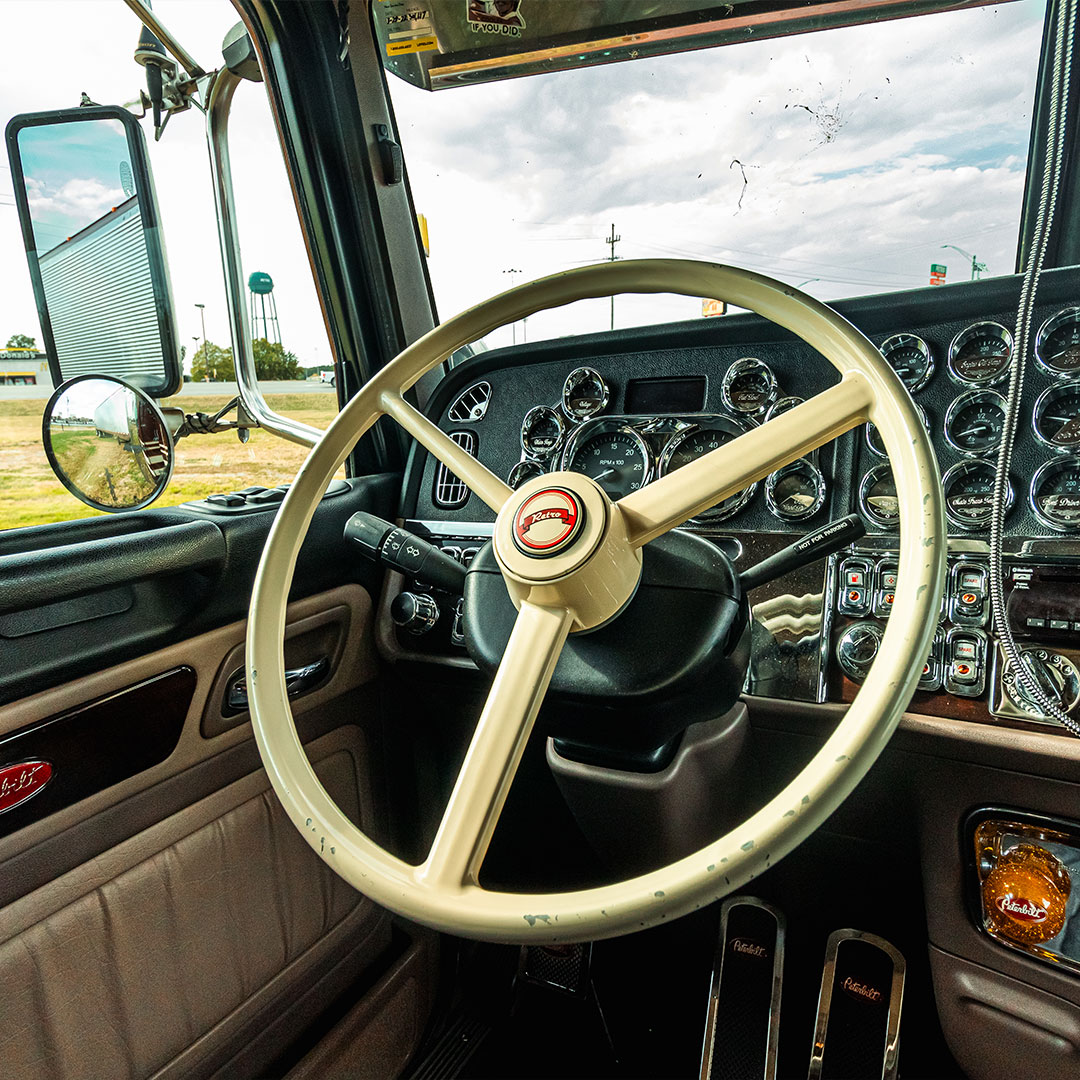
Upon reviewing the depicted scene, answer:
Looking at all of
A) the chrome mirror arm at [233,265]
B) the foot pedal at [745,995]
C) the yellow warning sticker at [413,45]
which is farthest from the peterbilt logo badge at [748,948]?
the yellow warning sticker at [413,45]

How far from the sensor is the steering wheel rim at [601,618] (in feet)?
2.01

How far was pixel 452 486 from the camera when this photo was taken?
1716mm

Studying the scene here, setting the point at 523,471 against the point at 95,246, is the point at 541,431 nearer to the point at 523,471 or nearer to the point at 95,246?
the point at 523,471

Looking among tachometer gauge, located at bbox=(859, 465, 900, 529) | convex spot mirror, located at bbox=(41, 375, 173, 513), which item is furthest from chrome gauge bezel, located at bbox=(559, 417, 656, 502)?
convex spot mirror, located at bbox=(41, 375, 173, 513)

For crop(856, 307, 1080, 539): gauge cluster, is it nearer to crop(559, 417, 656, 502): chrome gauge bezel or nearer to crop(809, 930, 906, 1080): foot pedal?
crop(559, 417, 656, 502): chrome gauge bezel

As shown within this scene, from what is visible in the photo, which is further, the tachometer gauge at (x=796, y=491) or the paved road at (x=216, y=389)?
the tachometer gauge at (x=796, y=491)

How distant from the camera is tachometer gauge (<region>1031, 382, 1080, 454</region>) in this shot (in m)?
1.16

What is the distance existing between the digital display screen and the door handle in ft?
2.75

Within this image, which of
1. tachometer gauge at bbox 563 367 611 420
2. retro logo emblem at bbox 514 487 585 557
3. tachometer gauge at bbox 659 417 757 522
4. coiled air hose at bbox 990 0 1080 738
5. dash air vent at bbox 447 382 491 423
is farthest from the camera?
dash air vent at bbox 447 382 491 423

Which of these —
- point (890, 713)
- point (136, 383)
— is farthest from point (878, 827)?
point (136, 383)

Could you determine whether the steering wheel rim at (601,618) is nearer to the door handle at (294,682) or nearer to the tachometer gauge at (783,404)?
the door handle at (294,682)

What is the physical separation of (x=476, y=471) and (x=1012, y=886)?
42.4 inches

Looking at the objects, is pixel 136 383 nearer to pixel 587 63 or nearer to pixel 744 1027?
pixel 587 63

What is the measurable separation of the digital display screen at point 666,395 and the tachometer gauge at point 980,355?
0.45 m
